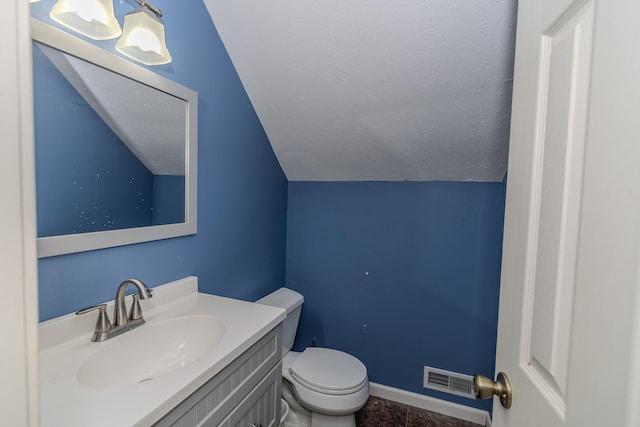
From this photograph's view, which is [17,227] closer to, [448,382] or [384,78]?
[384,78]

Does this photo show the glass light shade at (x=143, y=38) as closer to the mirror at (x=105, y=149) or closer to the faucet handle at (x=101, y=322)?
the mirror at (x=105, y=149)

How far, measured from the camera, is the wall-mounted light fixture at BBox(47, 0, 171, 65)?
0.87m

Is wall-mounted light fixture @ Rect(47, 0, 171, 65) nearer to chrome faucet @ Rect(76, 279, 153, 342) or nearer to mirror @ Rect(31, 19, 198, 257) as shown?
mirror @ Rect(31, 19, 198, 257)

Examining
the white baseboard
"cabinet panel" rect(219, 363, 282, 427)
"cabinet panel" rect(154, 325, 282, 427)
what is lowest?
the white baseboard

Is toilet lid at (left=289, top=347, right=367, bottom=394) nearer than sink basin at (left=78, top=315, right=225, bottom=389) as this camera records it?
No

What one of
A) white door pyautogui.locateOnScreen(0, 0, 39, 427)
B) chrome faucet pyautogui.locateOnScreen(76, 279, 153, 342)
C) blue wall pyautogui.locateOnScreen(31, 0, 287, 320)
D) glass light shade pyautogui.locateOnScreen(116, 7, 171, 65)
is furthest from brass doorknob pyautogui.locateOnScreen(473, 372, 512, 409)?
glass light shade pyautogui.locateOnScreen(116, 7, 171, 65)

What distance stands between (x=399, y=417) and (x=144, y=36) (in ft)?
7.68

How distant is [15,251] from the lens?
0.99ft

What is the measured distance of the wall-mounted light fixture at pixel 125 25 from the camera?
0.87 m

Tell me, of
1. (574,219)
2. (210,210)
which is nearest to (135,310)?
(210,210)

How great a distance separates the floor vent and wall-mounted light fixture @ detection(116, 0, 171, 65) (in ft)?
7.25

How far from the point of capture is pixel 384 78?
1.43 metres

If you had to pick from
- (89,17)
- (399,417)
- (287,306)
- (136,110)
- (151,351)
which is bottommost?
(399,417)

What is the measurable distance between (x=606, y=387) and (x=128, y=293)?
1262 mm
